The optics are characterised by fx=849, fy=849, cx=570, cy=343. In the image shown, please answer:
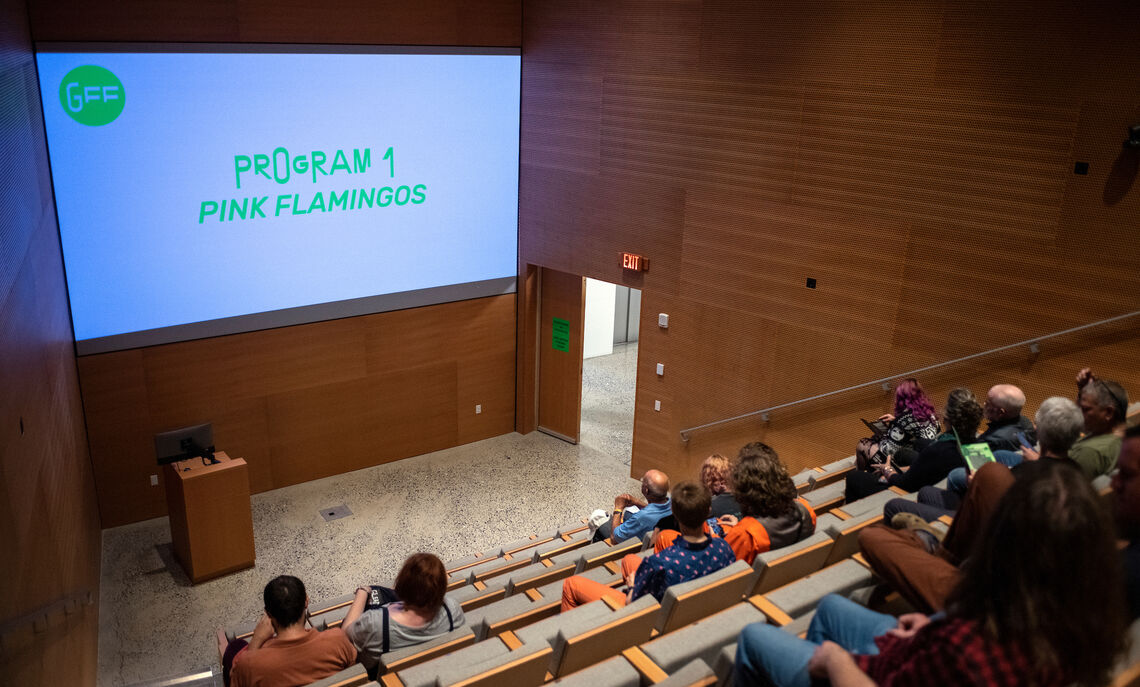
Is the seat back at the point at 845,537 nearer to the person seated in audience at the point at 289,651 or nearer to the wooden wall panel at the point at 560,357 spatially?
the person seated in audience at the point at 289,651

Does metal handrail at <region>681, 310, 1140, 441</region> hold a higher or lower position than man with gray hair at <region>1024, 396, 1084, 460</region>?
lower

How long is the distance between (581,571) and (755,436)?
284cm

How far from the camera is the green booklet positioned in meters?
3.94

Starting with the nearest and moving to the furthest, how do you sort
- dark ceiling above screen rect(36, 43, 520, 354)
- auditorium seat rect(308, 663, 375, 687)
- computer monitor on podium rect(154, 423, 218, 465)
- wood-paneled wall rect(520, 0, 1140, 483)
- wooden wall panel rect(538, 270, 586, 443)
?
auditorium seat rect(308, 663, 375, 687)
wood-paneled wall rect(520, 0, 1140, 483)
dark ceiling above screen rect(36, 43, 520, 354)
computer monitor on podium rect(154, 423, 218, 465)
wooden wall panel rect(538, 270, 586, 443)

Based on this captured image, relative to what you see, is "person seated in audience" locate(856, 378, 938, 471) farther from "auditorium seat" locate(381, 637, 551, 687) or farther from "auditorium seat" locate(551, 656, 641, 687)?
"auditorium seat" locate(381, 637, 551, 687)

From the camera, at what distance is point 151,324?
655 cm

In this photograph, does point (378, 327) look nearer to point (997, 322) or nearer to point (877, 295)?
point (877, 295)

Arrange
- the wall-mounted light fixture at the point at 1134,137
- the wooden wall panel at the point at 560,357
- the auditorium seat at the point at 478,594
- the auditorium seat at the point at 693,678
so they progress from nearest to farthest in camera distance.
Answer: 1. the auditorium seat at the point at 693,678
2. the auditorium seat at the point at 478,594
3. the wall-mounted light fixture at the point at 1134,137
4. the wooden wall panel at the point at 560,357

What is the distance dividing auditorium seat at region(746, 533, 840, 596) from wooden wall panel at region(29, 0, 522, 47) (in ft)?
18.0

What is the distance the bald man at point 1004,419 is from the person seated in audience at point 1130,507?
1.72m

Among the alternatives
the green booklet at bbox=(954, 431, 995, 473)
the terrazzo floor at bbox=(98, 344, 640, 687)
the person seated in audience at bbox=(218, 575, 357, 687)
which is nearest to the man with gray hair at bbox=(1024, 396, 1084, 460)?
the green booklet at bbox=(954, 431, 995, 473)

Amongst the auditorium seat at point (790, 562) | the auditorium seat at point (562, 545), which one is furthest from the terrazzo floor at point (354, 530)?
the auditorium seat at point (790, 562)

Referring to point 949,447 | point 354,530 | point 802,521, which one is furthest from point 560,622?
point 354,530

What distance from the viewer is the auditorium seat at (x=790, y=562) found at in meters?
3.39
